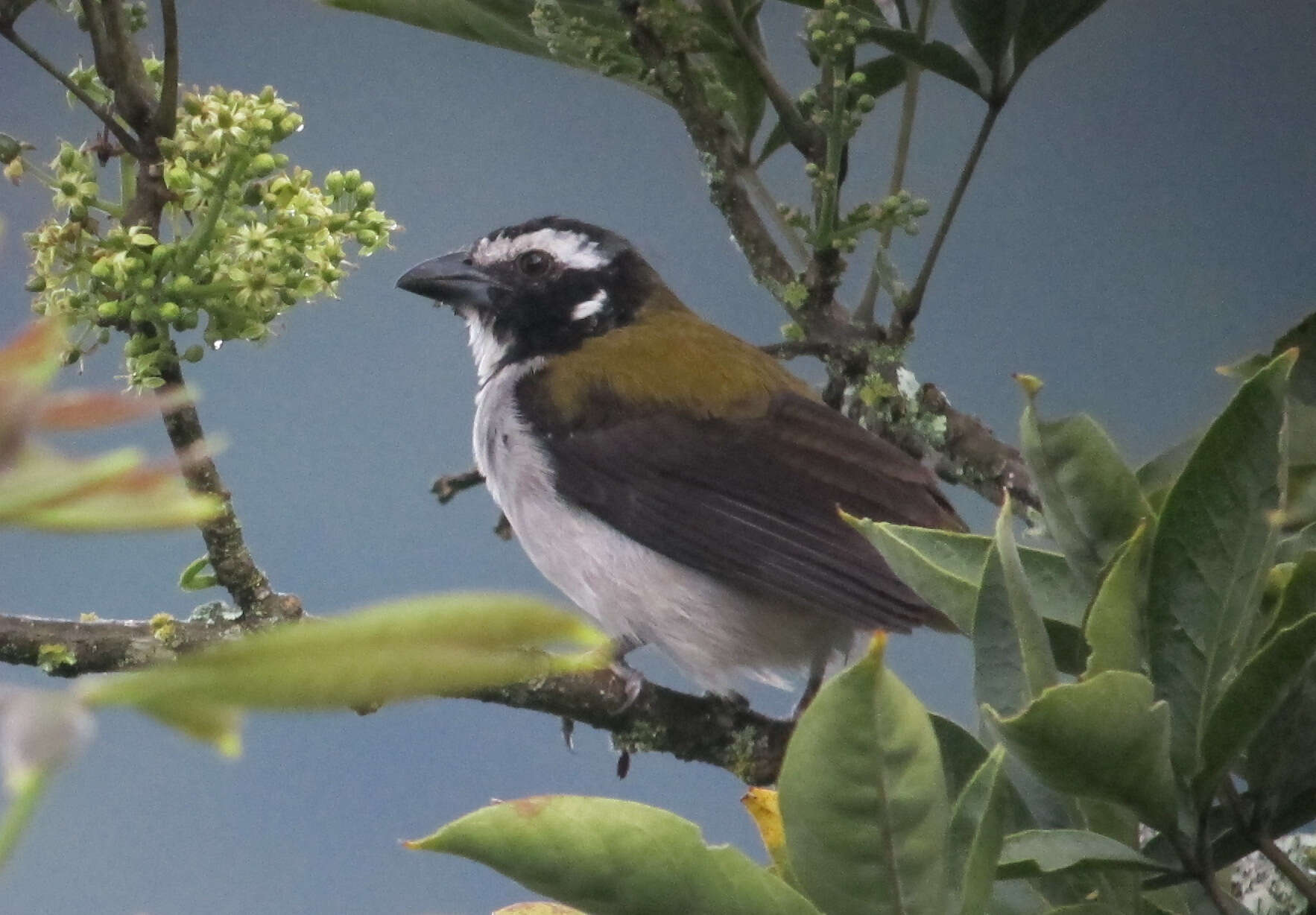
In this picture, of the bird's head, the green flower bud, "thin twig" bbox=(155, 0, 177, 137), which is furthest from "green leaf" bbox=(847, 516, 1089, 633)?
the bird's head

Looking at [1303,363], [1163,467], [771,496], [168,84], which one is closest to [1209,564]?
[1163,467]

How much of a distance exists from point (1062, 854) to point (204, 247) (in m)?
0.57

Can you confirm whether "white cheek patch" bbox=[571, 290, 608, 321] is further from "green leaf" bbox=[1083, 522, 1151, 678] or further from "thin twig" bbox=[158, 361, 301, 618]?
"green leaf" bbox=[1083, 522, 1151, 678]

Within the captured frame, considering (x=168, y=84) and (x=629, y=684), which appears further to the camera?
(x=629, y=684)

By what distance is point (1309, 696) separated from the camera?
0.53m

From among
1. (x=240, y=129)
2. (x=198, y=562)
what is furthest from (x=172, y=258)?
(x=198, y=562)

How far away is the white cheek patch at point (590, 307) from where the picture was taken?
189 cm

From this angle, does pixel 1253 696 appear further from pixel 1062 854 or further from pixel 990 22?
pixel 990 22

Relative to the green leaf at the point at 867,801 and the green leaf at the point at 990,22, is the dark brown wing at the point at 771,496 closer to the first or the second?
the green leaf at the point at 990,22

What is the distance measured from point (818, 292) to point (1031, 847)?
36.2 inches

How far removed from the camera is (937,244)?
1.31 metres

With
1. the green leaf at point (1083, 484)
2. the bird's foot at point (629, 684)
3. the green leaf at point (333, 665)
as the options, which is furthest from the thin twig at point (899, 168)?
the green leaf at point (333, 665)

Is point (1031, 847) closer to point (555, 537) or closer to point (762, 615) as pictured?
point (762, 615)

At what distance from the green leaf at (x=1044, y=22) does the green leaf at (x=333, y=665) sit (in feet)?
4.14
